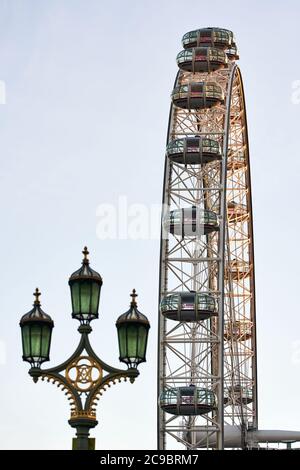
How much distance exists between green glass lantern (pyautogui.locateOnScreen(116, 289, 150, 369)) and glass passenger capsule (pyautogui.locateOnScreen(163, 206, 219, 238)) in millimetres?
58498

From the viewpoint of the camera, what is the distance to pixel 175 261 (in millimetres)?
87250

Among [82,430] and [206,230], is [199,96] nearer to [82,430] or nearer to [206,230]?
[206,230]

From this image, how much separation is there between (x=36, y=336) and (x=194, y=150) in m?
60.5

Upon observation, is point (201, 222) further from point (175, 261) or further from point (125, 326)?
point (125, 326)

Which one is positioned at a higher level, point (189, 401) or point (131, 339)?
point (189, 401)

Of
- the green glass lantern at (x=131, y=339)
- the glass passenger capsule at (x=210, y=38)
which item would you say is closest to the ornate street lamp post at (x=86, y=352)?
the green glass lantern at (x=131, y=339)

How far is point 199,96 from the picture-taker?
8775 centimetres

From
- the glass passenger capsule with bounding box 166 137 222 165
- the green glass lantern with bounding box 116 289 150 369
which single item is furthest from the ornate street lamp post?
the glass passenger capsule with bounding box 166 137 222 165

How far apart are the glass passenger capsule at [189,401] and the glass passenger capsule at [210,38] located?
81.3 ft

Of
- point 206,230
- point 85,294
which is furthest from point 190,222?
point 85,294

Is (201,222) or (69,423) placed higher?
(201,222)
